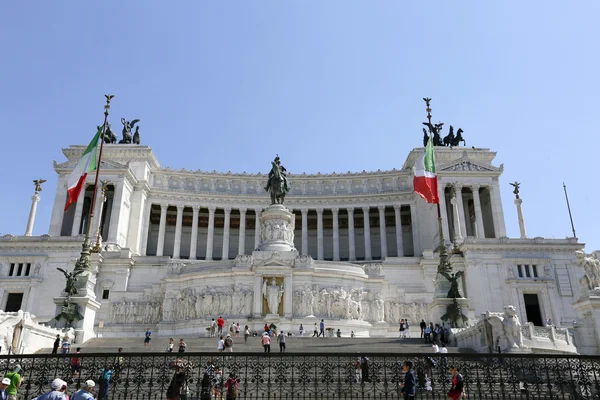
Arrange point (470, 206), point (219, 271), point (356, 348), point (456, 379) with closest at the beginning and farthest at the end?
point (456, 379) → point (356, 348) → point (219, 271) → point (470, 206)

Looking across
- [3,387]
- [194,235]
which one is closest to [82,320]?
[3,387]

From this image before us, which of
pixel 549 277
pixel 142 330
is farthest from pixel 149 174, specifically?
pixel 549 277

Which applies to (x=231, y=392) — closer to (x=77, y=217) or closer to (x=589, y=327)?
(x=589, y=327)

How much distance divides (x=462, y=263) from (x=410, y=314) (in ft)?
34.1

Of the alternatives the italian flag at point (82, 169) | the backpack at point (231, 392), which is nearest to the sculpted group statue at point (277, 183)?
the italian flag at point (82, 169)

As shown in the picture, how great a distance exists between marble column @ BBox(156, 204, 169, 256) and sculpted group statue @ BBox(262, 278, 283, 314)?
32579 mm

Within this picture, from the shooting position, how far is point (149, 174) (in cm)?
7281

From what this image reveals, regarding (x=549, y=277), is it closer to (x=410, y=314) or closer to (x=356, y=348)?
(x=410, y=314)

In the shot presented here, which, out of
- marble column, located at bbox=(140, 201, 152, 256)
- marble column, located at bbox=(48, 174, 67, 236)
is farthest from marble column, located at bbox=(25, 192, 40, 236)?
marble column, located at bbox=(140, 201, 152, 256)

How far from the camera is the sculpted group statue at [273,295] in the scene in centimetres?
3925

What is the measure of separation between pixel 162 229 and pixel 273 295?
35.7 metres

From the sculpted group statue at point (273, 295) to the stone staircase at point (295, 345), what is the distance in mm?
6905

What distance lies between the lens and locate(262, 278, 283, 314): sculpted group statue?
3925 cm

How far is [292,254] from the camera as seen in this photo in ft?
136
